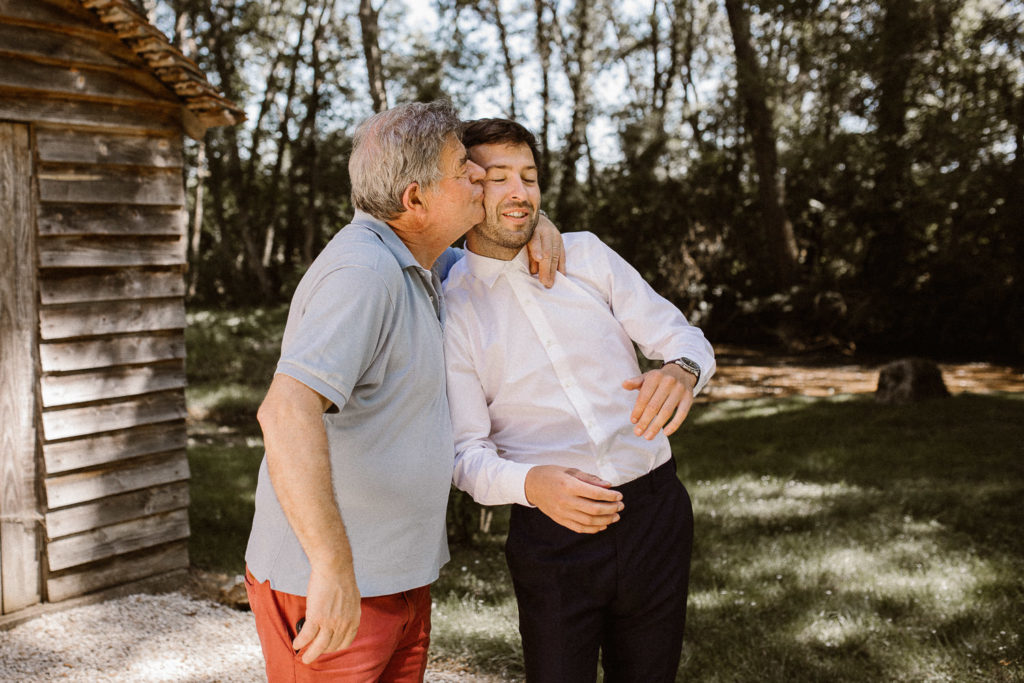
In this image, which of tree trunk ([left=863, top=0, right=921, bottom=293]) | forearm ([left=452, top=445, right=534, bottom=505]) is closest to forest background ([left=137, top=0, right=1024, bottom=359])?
tree trunk ([left=863, top=0, right=921, bottom=293])

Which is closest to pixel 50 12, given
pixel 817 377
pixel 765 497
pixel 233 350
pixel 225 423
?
pixel 765 497

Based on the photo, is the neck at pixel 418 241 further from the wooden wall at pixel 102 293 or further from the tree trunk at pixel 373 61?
the tree trunk at pixel 373 61

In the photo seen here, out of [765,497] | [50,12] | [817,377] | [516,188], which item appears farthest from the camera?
[817,377]

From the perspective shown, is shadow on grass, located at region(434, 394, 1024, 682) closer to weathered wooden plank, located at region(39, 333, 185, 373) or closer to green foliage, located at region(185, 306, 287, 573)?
green foliage, located at region(185, 306, 287, 573)

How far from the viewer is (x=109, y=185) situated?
4840 millimetres

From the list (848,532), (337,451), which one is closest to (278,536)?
(337,451)

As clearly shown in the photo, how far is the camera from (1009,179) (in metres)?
9.58

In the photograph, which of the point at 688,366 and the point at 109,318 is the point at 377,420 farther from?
the point at 109,318

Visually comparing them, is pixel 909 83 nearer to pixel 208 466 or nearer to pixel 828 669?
pixel 828 669

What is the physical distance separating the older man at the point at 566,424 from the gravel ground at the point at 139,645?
186 cm

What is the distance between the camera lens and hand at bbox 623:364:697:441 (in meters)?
1.97

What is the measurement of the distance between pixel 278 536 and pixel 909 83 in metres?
10.2

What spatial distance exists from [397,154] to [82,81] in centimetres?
365

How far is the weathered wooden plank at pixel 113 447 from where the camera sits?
4.69m
